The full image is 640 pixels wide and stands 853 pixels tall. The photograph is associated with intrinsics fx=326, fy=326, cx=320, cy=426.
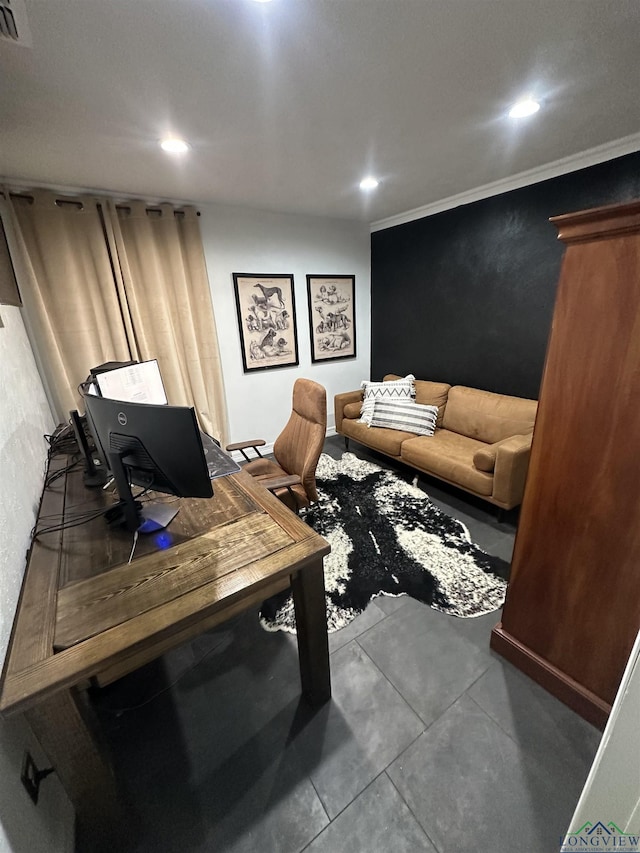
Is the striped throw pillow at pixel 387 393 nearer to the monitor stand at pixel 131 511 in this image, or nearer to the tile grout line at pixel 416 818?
the monitor stand at pixel 131 511

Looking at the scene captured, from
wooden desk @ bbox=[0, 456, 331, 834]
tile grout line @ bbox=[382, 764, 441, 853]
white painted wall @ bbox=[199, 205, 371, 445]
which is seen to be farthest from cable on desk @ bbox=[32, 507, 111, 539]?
white painted wall @ bbox=[199, 205, 371, 445]

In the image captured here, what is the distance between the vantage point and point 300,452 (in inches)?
82.2

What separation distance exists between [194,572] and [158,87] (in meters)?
A: 1.91

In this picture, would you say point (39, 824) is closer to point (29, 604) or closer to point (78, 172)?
point (29, 604)

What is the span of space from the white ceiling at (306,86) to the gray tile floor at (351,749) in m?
2.43

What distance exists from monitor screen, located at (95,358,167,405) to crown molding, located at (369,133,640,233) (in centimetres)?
298

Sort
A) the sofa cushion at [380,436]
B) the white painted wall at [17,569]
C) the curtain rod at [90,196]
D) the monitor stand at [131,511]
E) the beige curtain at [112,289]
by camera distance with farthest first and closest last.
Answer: the sofa cushion at [380,436]
the beige curtain at [112,289]
the curtain rod at [90,196]
the monitor stand at [131,511]
the white painted wall at [17,569]

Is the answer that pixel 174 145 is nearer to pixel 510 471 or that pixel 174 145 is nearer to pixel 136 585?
pixel 136 585

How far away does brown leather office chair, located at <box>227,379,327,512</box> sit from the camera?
1884mm

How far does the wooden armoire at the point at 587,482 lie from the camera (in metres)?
0.94

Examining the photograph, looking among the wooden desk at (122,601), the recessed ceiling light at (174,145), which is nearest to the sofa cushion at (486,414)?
the wooden desk at (122,601)

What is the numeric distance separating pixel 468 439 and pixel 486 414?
27 centimetres

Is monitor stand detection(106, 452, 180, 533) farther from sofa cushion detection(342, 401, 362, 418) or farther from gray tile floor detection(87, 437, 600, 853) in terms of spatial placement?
sofa cushion detection(342, 401, 362, 418)

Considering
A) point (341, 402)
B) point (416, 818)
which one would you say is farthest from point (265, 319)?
point (416, 818)
